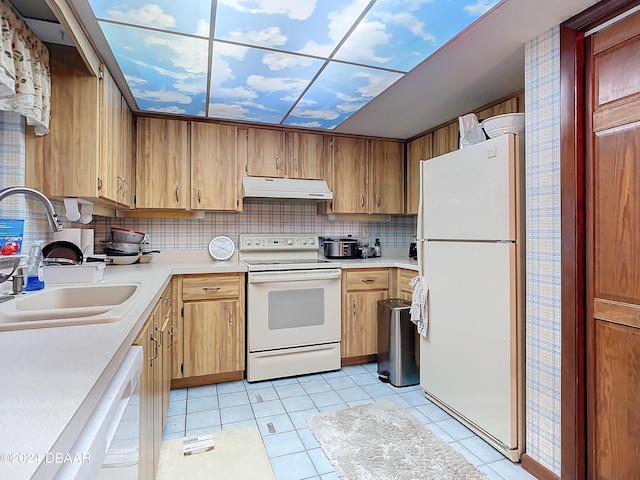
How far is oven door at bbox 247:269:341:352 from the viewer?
2.72 m

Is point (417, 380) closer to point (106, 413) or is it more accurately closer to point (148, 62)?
point (106, 413)

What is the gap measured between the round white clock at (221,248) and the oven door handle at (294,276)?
0.64 m

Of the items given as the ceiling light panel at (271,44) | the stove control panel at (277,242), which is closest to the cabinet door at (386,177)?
the stove control panel at (277,242)

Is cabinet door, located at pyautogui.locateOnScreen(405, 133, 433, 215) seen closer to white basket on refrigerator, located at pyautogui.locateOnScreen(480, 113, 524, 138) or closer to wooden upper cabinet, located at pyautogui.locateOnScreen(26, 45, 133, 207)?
white basket on refrigerator, located at pyautogui.locateOnScreen(480, 113, 524, 138)

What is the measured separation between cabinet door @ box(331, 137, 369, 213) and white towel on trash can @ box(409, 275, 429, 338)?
117cm

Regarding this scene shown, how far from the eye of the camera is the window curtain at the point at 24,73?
140 centimetres

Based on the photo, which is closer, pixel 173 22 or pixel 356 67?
pixel 173 22

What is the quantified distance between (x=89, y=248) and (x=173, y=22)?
1460 mm

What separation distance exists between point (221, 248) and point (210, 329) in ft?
2.75

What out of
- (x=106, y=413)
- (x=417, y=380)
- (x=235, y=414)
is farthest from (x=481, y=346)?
(x=106, y=413)

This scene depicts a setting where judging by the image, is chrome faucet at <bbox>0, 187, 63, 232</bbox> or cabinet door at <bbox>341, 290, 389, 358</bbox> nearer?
chrome faucet at <bbox>0, 187, 63, 232</bbox>

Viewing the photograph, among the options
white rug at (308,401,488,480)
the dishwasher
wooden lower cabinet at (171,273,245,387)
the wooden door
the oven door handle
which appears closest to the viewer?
the dishwasher

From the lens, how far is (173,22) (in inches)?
61.8

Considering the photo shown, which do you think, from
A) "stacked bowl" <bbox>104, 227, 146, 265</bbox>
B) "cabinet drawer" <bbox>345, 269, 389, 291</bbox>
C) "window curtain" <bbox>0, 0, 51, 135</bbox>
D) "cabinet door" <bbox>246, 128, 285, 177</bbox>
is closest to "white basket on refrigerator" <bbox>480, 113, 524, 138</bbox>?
"cabinet drawer" <bbox>345, 269, 389, 291</bbox>
